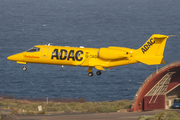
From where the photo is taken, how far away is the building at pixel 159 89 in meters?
108

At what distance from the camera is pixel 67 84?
183 meters

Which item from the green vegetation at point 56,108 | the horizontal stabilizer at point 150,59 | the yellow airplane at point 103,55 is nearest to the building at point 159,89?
the green vegetation at point 56,108

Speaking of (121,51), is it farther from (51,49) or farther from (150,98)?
(150,98)

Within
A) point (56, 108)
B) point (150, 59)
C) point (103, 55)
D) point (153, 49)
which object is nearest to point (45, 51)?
point (103, 55)

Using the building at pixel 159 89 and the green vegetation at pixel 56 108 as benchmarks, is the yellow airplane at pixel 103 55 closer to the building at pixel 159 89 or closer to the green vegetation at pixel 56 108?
the green vegetation at pixel 56 108

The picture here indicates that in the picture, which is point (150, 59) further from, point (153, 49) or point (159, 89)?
point (159, 89)

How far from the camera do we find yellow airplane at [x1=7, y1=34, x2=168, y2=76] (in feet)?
250

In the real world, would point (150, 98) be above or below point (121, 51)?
below

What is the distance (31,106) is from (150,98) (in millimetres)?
31456

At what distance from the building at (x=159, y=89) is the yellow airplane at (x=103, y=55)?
101 feet

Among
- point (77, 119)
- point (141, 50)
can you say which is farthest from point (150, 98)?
point (141, 50)

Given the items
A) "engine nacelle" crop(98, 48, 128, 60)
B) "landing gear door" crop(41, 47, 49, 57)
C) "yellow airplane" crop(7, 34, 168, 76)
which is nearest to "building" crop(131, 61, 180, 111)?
"yellow airplane" crop(7, 34, 168, 76)

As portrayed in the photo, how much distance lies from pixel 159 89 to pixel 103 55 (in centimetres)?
3964

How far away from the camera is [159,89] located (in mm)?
112062
